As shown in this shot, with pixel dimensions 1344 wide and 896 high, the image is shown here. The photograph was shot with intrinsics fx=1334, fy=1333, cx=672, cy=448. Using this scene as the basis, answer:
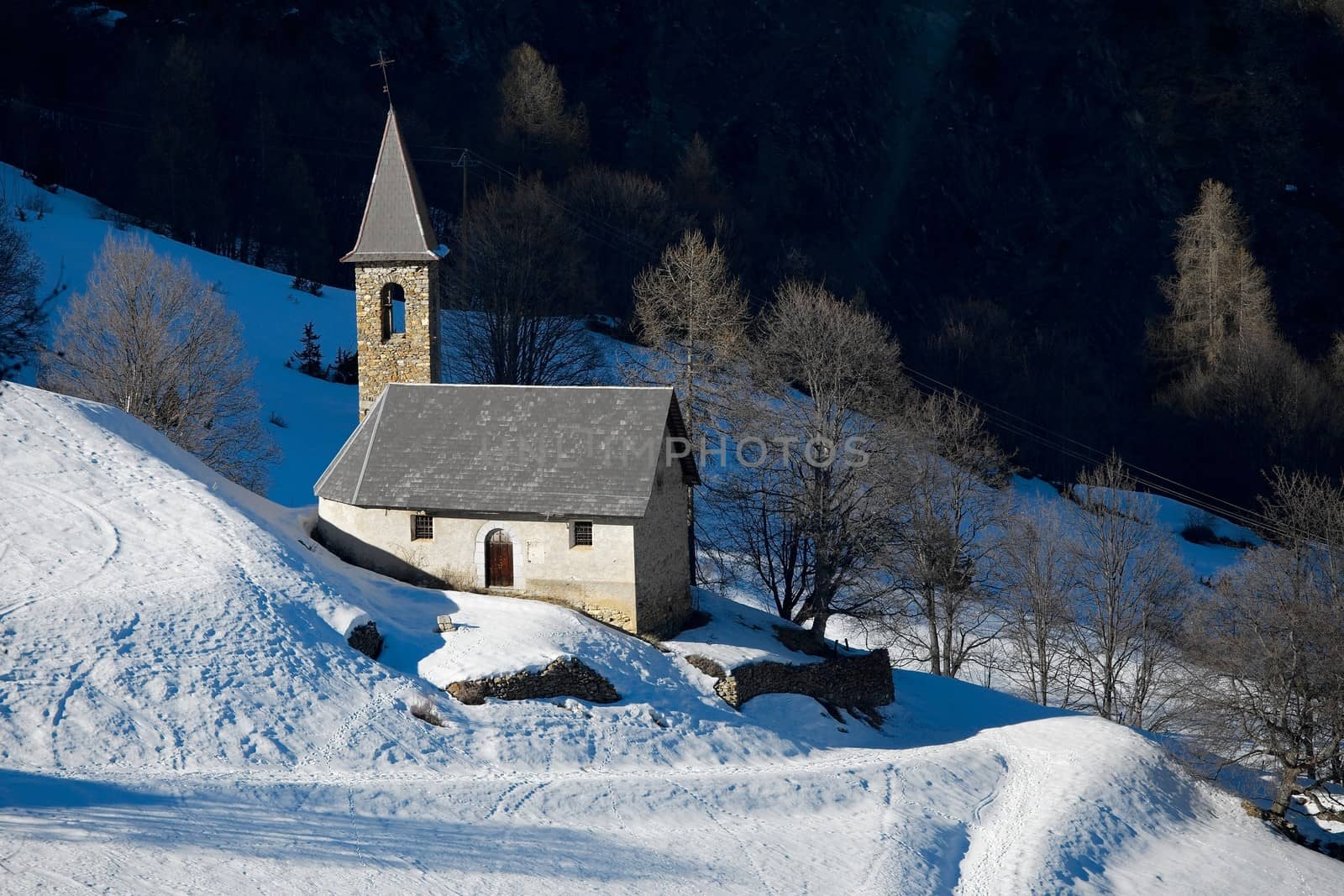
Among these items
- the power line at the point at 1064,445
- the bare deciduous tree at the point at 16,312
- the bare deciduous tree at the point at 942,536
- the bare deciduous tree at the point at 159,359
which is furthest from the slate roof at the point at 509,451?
the power line at the point at 1064,445

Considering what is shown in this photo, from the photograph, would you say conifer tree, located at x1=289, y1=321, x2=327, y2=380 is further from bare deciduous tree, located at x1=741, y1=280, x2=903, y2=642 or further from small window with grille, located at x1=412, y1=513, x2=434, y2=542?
small window with grille, located at x1=412, y1=513, x2=434, y2=542

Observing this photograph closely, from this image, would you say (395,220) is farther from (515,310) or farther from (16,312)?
(16,312)

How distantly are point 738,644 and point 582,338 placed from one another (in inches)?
922

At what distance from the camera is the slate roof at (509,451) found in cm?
3042

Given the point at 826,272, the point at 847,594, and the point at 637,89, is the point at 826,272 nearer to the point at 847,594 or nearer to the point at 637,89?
the point at 637,89

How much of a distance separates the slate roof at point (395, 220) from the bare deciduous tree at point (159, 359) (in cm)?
730

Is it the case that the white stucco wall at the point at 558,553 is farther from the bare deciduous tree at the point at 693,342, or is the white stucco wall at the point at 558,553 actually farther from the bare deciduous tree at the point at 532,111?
the bare deciduous tree at the point at 532,111

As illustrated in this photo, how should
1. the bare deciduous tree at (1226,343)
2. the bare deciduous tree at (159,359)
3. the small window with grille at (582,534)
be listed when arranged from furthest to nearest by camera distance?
the bare deciduous tree at (1226,343) < the bare deciduous tree at (159,359) < the small window with grille at (582,534)

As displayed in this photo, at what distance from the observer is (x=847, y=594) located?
39.6m

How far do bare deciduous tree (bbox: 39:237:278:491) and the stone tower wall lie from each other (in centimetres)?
679

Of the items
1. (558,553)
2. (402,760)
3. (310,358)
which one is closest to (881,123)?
(310,358)

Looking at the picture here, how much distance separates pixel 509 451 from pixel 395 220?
7.88 m

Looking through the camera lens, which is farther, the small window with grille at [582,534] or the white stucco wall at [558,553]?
the small window with grille at [582,534]

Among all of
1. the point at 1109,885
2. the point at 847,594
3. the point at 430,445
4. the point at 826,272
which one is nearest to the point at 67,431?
the point at 430,445
